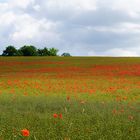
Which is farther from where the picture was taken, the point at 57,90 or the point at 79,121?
the point at 57,90

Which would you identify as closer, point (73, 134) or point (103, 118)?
point (73, 134)

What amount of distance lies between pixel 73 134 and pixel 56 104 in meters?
6.73

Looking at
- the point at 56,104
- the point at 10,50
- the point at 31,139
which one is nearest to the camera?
the point at 31,139

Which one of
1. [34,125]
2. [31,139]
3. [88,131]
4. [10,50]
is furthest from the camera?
[10,50]

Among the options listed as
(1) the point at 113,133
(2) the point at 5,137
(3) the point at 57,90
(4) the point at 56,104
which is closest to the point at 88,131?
(1) the point at 113,133

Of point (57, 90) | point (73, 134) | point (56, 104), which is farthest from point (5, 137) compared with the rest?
point (57, 90)

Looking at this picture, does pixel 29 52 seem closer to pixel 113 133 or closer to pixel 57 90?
pixel 57 90

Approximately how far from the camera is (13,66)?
4966cm

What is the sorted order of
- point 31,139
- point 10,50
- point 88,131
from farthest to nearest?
point 10,50 → point 88,131 → point 31,139

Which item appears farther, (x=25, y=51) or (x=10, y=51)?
(x=25, y=51)

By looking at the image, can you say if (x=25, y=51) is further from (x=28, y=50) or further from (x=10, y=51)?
(x=10, y=51)

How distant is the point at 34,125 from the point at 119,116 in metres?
2.75

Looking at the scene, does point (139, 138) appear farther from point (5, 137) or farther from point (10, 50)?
point (10, 50)

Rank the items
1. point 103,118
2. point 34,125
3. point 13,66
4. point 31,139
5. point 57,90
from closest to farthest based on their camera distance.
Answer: point 31,139, point 34,125, point 103,118, point 57,90, point 13,66
